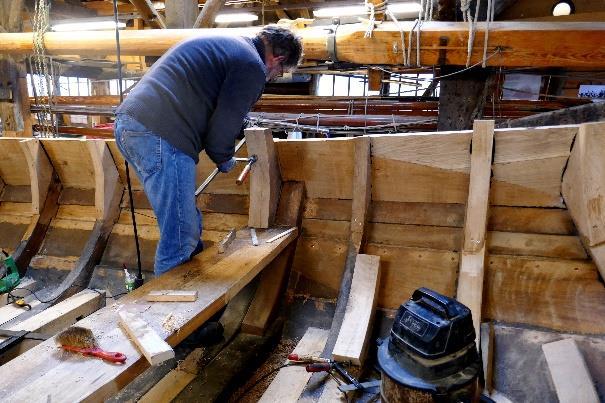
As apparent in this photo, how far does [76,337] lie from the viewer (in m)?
1.20

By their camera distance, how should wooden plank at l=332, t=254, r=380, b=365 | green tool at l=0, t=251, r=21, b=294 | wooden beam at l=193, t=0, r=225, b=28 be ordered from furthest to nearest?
wooden beam at l=193, t=0, r=225, b=28
green tool at l=0, t=251, r=21, b=294
wooden plank at l=332, t=254, r=380, b=365

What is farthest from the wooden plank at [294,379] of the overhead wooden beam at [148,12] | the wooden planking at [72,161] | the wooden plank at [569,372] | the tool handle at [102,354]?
the overhead wooden beam at [148,12]

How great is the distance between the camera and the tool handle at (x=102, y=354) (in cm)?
113

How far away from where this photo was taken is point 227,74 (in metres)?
1.96

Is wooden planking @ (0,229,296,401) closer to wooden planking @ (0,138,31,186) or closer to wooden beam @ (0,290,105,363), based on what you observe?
wooden beam @ (0,290,105,363)

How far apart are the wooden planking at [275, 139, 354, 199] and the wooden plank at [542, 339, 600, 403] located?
4.10 ft

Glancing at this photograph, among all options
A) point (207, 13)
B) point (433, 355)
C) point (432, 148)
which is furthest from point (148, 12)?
point (433, 355)

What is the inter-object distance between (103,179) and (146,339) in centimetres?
208

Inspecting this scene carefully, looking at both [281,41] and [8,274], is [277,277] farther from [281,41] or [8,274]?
[8,274]

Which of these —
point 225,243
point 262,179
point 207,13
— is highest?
point 207,13

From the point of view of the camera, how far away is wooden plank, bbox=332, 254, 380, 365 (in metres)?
1.71

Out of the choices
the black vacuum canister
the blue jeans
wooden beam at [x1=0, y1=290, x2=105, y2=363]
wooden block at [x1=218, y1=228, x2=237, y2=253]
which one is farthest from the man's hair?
wooden beam at [x1=0, y1=290, x2=105, y2=363]

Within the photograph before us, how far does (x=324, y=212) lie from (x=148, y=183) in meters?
1.04

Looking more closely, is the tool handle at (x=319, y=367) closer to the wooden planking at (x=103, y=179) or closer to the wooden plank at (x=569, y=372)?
the wooden plank at (x=569, y=372)
